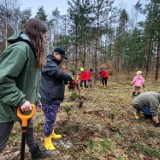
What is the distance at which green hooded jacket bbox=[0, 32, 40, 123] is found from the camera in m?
2.24

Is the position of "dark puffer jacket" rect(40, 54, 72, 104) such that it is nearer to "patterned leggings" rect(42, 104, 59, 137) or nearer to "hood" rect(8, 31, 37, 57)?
"patterned leggings" rect(42, 104, 59, 137)

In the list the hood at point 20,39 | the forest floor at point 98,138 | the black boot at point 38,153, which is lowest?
the forest floor at point 98,138

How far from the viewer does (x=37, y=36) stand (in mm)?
2557

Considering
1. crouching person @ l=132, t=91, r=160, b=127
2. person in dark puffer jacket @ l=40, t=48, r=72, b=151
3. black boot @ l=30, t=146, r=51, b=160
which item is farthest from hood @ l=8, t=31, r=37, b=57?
crouching person @ l=132, t=91, r=160, b=127

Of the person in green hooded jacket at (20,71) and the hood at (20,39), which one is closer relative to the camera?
the person in green hooded jacket at (20,71)

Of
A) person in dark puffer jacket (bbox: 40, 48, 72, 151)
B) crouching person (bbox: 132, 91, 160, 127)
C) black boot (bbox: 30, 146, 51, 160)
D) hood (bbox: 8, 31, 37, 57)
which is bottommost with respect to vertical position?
black boot (bbox: 30, 146, 51, 160)

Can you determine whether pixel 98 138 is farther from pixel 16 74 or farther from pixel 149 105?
pixel 16 74

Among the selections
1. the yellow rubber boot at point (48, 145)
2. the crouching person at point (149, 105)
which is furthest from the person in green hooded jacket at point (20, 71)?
the crouching person at point (149, 105)

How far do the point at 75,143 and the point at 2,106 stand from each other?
241 cm

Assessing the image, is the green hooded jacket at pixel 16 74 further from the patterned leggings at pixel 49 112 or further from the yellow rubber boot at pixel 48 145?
the yellow rubber boot at pixel 48 145

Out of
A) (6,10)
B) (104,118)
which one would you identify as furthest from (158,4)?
(104,118)

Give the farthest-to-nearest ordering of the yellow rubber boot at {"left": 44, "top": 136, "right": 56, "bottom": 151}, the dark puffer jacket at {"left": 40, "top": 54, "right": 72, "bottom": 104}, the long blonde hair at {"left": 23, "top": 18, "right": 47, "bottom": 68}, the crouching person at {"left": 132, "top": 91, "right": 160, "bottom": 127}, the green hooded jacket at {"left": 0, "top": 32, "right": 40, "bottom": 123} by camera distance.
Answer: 1. the crouching person at {"left": 132, "top": 91, "right": 160, "bottom": 127}
2. the yellow rubber boot at {"left": 44, "top": 136, "right": 56, "bottom": 151}
3. the dark puffer jacket at {"left": 40, "top": 54, "right": 72, "bottom": 104}
4. the long blonde hair at {"left": 23, "top": 18, "right": 47, "bottom": 68}
5. the green hooded jacket at {"left": 0, "top": 32, "right": 40, "bottom": 123}

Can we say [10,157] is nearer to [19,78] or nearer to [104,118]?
[19,78]

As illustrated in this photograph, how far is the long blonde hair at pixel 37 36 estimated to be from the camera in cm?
254
